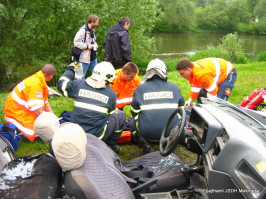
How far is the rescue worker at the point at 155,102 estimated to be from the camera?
3740 mm

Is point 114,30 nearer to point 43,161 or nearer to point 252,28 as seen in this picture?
point 43,161

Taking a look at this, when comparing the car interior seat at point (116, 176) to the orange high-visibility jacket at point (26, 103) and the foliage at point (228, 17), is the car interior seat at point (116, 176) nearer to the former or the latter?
the orange high-visibility jacket at point (26, 103)

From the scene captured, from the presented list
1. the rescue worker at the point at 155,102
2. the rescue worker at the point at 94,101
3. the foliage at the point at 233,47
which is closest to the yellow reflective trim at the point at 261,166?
the rescue worker at the point at 155,102

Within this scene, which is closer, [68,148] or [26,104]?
[68,148]

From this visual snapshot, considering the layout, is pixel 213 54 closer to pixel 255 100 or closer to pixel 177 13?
pixel 255 100

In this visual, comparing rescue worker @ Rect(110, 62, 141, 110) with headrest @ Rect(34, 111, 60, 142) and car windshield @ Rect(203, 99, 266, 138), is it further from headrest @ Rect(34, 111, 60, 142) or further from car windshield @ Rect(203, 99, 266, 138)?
headrest @ Rect(34, 111, 60, 142)

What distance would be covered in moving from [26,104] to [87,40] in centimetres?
302

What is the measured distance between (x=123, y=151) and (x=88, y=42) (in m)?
3.42

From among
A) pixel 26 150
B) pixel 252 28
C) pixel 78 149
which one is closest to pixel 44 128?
pixel 78 149

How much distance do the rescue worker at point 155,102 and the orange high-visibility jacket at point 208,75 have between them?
→ 114cm

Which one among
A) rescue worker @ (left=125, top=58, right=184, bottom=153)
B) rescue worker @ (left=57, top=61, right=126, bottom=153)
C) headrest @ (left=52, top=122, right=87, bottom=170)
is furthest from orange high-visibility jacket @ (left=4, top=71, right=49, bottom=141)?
headrest @ (left=52, top=122, right=87, bottom=170)

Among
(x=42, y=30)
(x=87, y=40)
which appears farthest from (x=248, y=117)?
(x=42, y=30)

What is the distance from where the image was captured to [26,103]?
4.11 m

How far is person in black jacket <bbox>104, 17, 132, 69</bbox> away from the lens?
20.6 ft
